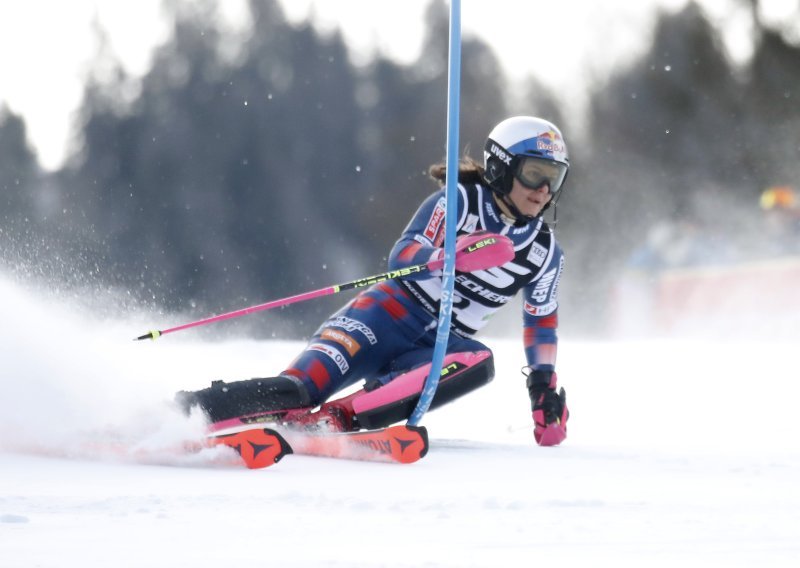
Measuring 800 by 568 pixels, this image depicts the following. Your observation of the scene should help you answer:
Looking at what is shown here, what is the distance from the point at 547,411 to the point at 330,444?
115 centimetres

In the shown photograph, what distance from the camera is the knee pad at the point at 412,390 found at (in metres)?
4.00

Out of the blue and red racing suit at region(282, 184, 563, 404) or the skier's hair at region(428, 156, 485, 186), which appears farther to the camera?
the skier's hair at region(428, 156, 485, 186)

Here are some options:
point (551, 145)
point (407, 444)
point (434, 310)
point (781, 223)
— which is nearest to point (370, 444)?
point (407, 444)

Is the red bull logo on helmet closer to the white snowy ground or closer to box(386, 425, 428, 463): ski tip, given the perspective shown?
the white snowy ground

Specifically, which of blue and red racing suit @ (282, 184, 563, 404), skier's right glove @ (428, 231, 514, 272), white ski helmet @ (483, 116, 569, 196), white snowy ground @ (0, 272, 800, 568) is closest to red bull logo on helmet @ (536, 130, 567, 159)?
white ski helmet @ (483, 116, 569, 196)

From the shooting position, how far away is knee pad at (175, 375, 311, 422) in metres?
3.80

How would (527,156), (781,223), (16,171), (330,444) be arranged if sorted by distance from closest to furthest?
(330,444), (527,156), (781,223), (16,171)

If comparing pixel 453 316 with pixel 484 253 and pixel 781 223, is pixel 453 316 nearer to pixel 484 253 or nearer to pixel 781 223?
pixel 484 253

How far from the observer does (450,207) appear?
3857mm

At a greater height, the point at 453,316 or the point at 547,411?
the point at 453,316

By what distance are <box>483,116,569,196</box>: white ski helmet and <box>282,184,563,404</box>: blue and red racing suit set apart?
0.40 ft

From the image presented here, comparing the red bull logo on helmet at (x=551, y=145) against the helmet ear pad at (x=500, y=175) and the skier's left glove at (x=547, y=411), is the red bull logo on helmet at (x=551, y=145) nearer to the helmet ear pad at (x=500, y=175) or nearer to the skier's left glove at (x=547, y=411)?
the helmet ear pad at (x=500, y=175)

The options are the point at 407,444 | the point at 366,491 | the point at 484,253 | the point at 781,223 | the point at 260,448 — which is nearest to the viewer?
the point at 366,491

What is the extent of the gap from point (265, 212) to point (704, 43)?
40.3ft
